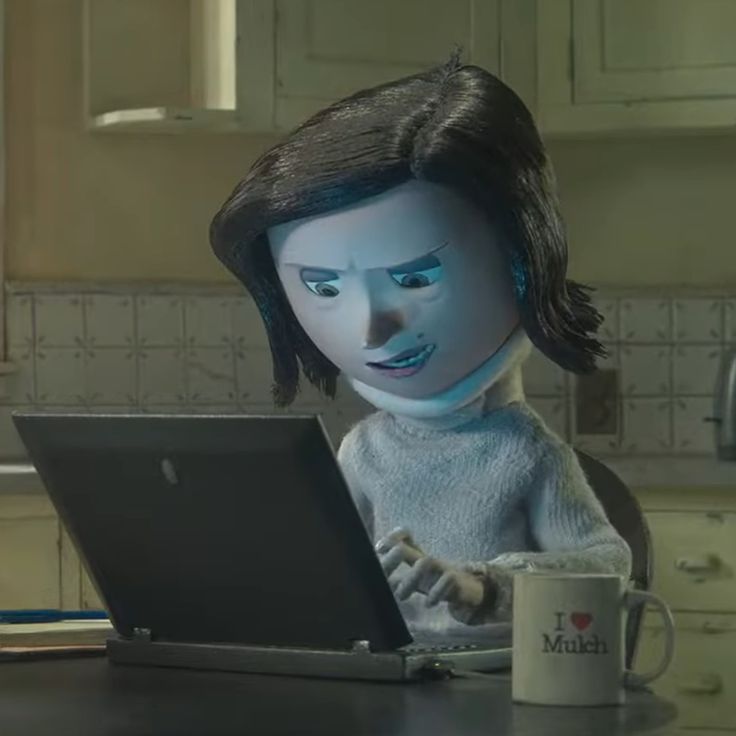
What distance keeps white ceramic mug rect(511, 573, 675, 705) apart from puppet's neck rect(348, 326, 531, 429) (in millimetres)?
406

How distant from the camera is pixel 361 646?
122cm

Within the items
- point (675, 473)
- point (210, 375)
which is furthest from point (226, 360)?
point (675, 473)

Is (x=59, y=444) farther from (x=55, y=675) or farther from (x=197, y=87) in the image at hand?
(x=197, y=87)

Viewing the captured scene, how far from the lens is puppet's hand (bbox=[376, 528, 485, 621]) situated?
4.17ft

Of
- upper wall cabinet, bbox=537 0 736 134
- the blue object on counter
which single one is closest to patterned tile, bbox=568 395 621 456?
upper wall cabinet, bbox=537 0 736 134

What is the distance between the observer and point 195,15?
292 cm

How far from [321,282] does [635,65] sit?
1440mm

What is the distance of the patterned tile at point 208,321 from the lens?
9.57 ft

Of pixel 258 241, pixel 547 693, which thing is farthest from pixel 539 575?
pixel 258 241

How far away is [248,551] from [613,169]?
6.20 ft

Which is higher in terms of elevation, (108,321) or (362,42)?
(362,42)

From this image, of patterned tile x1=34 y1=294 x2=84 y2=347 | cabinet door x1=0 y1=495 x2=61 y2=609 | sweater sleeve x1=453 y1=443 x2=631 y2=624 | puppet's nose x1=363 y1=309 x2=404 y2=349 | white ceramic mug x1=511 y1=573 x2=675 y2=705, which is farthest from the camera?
patterned tile x1=34 y1=294 x2=84 y2=347

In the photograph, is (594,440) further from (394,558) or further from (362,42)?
(394,558)

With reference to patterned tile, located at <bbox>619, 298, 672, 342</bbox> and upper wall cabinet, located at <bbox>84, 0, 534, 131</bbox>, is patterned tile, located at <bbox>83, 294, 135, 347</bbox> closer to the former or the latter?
upper wall cabinet, located at <bbox>84, 0, 534, 131</bbox>
